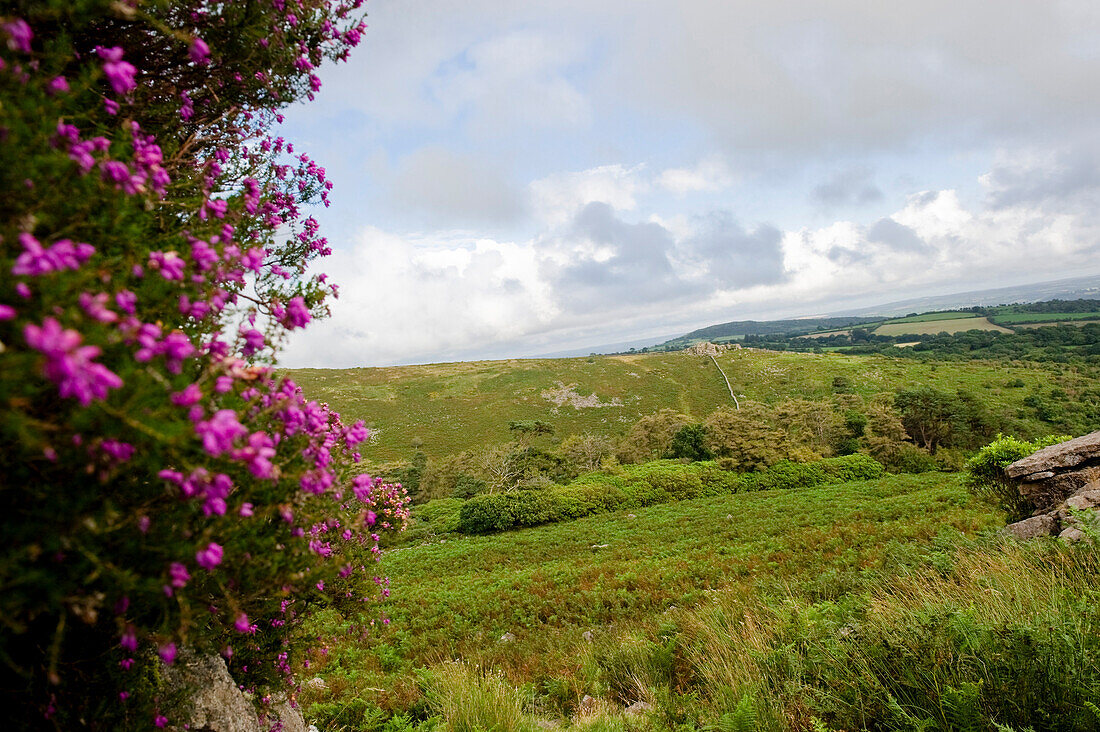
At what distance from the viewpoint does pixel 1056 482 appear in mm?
9867

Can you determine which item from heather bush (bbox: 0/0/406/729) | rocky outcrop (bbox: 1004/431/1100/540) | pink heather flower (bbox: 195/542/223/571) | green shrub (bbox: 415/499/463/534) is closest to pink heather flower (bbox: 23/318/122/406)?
heather bush (bbox: 0/0/406/729)

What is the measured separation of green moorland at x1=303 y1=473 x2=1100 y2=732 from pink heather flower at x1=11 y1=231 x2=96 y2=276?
19.1 feet

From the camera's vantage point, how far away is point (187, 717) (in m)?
3.45

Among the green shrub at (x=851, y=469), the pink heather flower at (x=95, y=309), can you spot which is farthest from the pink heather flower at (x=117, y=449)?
the green shrub at (x=851, y=469)

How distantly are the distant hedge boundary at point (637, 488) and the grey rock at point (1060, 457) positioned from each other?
22.8m

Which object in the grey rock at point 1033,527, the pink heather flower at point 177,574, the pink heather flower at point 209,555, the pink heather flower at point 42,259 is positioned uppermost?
the pink heather flower at point 42,259

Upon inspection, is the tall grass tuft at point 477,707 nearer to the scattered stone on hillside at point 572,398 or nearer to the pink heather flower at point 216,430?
the pink heather flower at point 216,430

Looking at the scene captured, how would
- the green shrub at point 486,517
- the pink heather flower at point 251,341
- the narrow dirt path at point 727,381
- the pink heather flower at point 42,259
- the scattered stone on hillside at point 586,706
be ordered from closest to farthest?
the pink heather flower at point 42,259 < the pink heather flower at point 251,341 < the scattered stone on hillside at point 586,706 < the green shrub at point 486,517 < the narrow dirt path at point 727,381

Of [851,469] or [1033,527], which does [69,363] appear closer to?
[1033,527]

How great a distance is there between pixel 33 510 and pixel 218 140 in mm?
3929

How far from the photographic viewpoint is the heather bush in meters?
1.66

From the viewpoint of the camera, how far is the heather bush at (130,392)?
166cm

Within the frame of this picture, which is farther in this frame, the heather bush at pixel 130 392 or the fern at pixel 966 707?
the fern at pixel 966 707

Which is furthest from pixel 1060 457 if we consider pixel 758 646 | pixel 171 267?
pixel 171 267
